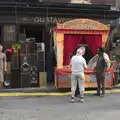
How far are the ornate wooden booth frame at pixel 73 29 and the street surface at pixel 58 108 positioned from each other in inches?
86.9

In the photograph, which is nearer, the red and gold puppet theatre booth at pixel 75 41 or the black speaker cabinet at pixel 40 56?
the red and gold puppet theatre booth at pixel 75 41

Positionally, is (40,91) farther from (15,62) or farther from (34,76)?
(15,62)

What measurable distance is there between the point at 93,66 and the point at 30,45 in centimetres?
283

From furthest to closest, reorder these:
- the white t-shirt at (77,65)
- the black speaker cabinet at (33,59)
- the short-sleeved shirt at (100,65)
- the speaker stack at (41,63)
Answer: the black speaker cabinet at (33,59), the speaker stack at (41,63), the short-sleeved shirt at (100,65), the white t-shirt at (77,65)

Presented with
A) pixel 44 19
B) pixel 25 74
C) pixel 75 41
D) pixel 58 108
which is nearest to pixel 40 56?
pixel 25 74

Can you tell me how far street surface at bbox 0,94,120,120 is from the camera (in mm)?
9156

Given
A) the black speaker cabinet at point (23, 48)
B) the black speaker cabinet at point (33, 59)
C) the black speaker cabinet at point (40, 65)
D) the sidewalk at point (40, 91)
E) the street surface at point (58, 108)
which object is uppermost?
the black speaker cabinet at point (23, 48)

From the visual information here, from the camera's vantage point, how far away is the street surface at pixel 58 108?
9.16 meters

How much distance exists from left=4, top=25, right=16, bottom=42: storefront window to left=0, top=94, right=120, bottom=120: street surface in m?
4.71

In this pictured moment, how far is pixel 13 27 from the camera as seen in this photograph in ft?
53.1

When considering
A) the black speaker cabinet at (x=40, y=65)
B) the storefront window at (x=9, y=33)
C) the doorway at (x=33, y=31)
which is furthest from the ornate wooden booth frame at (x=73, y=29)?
the doorway at (x=33, y=31)

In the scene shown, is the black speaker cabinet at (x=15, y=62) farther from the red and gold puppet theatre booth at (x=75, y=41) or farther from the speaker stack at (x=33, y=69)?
the red and gold puppet theatre booth at (x=75, y=41)

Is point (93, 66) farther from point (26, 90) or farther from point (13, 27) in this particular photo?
point (13, 27)

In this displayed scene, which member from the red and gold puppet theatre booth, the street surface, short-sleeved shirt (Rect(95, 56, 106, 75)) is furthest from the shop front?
the street surface
